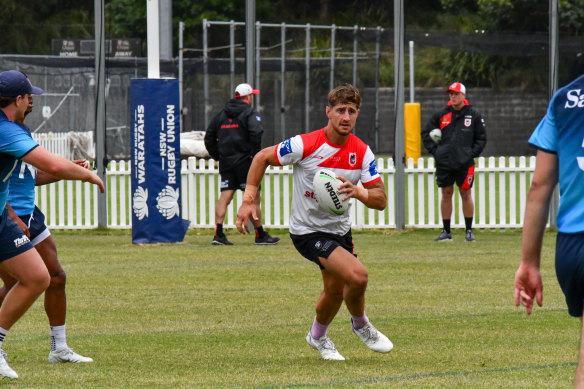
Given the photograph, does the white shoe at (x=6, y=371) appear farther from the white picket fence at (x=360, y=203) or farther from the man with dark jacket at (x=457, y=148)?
the white picket fence at (x=360, y=203)

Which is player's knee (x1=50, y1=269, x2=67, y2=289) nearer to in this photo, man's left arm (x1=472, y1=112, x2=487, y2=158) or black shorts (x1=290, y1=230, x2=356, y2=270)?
black shorts (x1=290, y1=230, x2=356, y2=270)

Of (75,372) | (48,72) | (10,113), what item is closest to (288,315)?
(75,372)

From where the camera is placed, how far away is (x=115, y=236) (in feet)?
56.6

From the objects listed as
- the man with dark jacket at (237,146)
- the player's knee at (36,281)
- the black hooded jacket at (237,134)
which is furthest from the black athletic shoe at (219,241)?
the player's knee at (36,281)

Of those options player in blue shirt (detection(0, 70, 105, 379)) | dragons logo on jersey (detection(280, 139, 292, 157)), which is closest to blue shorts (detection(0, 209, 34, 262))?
player in blue shirt (detection(0, 70, 105, 379))

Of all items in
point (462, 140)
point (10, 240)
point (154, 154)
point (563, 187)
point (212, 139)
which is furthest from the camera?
point (212, 139)

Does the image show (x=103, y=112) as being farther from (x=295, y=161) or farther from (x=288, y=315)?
(x=295, y=161)

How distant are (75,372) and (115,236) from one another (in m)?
10.2

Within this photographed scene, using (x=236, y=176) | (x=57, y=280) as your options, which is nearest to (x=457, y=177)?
(x=236, y=176)

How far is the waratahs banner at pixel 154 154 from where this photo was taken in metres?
15.4

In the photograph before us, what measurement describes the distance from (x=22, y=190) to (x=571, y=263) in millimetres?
4410

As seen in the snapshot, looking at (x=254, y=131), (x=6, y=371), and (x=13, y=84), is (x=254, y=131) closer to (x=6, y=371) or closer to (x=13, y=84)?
(x=13, y=84)

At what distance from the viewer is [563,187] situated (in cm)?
450

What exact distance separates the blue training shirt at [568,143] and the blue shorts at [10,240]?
355 centimetres
